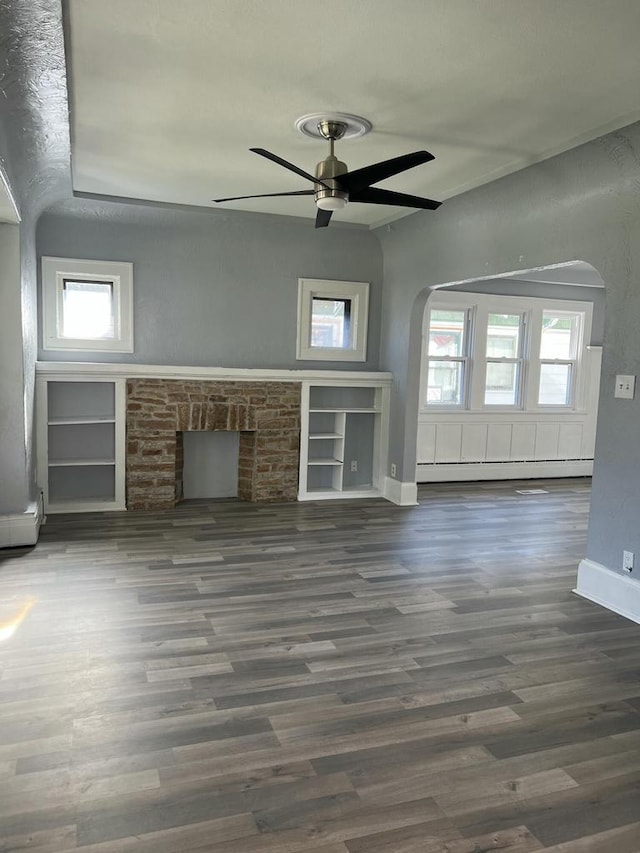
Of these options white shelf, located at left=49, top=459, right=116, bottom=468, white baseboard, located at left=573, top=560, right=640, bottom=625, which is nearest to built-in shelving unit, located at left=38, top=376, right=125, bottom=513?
white shelf, located at left=49, top=459, right=116, bottom=468

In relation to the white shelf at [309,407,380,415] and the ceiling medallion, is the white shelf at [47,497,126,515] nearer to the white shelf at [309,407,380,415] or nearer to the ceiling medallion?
the white shelf at [309,407,380,415]

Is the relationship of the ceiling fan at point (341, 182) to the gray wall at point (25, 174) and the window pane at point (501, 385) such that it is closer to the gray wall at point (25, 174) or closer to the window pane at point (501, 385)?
the gray wall at point (25, 174)

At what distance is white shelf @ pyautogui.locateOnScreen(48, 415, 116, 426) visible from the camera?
573 cm

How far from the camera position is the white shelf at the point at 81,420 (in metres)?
5.73

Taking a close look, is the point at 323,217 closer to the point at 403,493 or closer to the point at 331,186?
the point at 331,186

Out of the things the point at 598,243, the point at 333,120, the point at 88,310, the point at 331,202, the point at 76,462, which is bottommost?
the point at 76,462

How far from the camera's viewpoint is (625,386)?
3.77 m

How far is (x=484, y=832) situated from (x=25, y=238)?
4.75 meters

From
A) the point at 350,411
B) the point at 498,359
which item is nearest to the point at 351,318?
the point at 350,411

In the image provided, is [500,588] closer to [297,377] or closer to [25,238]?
[297,377]

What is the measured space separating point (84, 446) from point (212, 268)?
215cm

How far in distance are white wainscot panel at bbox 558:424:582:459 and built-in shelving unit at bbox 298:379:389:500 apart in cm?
285

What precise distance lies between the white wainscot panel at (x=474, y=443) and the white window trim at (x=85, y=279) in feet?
13.6

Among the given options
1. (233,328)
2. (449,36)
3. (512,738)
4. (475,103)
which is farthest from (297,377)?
(512,738)
